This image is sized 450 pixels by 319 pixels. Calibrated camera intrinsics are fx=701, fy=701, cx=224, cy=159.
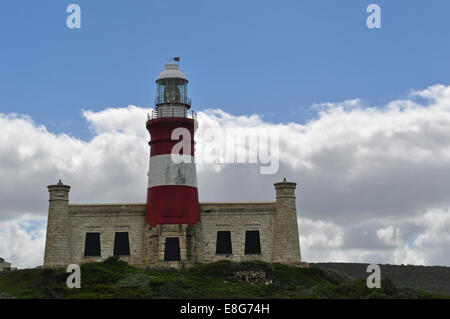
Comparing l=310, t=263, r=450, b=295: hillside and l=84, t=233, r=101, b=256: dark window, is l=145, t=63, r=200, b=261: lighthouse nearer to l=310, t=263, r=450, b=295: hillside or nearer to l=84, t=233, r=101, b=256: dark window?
l=84, t=233, r=101, b=256: dark window

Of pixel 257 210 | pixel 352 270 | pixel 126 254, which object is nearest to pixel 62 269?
pixel 126 254

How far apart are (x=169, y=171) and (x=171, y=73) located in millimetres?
6332

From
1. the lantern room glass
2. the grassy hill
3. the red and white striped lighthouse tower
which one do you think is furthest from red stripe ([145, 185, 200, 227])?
the lantern room glass

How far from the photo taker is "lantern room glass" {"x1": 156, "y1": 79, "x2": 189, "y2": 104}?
4366 cm

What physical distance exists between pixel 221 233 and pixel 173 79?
1004 centimetres

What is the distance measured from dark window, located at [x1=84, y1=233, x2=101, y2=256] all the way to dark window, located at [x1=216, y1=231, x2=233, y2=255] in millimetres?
7304

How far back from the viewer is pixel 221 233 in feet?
141

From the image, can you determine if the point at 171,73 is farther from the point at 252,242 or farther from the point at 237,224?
the point at 252,242

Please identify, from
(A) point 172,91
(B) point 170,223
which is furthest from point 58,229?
(A) point 172,91

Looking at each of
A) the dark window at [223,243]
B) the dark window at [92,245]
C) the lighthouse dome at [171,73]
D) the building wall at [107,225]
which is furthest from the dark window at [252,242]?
the lighthouse dome at [171,73]

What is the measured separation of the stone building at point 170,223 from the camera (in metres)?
41.9

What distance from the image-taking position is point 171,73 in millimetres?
43844
